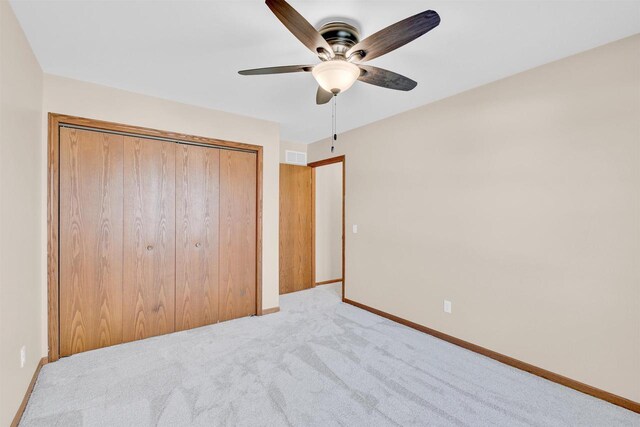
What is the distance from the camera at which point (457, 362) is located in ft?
8.23

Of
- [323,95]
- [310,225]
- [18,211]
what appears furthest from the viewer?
[310,225]

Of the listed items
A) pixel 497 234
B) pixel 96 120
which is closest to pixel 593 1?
pixel 497 234

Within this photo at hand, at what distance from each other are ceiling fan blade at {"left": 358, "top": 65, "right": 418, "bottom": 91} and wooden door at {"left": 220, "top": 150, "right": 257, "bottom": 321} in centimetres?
206

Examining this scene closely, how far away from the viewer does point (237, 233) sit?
352 centimetres

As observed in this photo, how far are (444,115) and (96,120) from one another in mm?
3390

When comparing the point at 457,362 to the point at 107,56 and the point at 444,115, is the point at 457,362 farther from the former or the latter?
the point at 107,56

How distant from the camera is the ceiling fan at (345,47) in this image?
1386 millimetres

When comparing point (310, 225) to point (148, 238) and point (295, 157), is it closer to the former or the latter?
point (295, 157)

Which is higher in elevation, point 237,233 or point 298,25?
point 298,25

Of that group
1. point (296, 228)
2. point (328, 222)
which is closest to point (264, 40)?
point (296, 228)

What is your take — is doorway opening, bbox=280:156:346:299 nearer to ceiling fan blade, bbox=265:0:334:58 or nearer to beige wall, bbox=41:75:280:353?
beige wall, bbox=41:75:280:353

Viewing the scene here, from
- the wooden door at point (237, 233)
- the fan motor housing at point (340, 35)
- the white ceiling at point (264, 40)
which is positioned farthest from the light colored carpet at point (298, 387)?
the white ceiling at point (264, 40)

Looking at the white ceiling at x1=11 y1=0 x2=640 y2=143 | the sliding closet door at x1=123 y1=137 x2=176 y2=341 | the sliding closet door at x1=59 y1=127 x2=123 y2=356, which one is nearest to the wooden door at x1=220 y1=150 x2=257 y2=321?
the sliding closet door at x1=123 y1=137 x2=176 y2=341

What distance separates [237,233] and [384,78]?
243 centimetres
